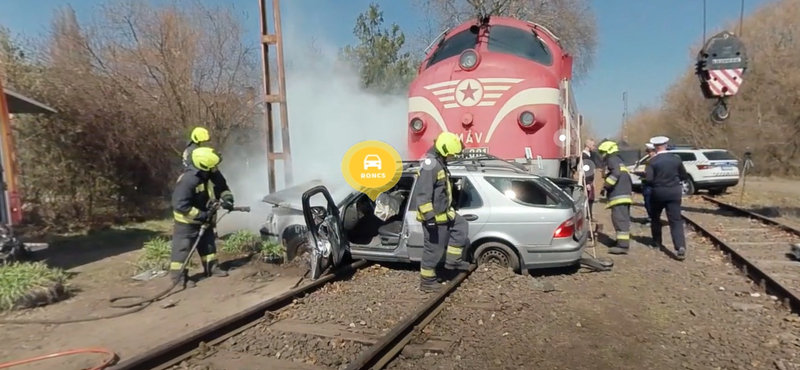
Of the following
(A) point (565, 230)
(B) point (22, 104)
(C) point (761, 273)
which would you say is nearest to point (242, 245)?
(B) point (22, 104)

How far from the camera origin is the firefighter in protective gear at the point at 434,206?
642 centimetres

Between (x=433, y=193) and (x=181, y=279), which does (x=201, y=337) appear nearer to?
(x=181, y=279)

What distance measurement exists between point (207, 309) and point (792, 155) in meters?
34.7

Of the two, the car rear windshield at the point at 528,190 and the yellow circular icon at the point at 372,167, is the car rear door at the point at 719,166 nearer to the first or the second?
the car rear windshield at the point at 528,190

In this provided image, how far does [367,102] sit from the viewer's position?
53.3 feet

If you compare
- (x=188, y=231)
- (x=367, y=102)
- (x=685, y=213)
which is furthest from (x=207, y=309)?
(x=685, y=213)

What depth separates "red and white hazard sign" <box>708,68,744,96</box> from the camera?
10969mm

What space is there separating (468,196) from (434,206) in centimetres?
81

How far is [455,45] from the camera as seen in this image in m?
9.44

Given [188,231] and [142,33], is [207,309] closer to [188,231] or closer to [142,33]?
[188,231]

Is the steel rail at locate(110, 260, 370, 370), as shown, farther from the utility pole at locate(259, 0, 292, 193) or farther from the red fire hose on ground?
the utility pole at locate(259, 0, 292, 193)

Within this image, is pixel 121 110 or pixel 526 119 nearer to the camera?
pixel 526 119

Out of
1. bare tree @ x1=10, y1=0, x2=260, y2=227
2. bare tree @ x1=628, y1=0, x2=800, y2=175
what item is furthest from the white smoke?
bare tree @ x1=628, y1=0, x2=800, y2=175

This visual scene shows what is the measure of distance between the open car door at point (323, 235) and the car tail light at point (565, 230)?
108 inches
